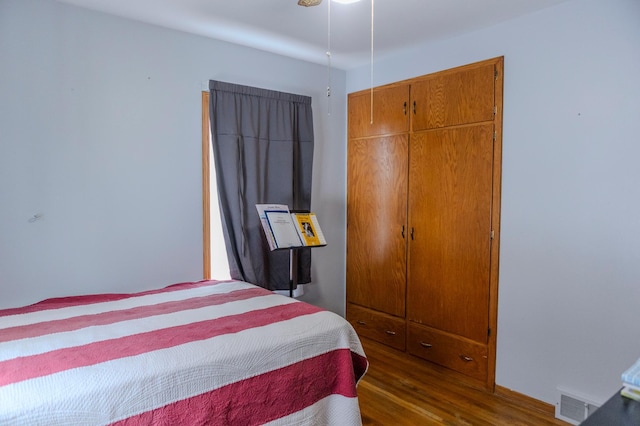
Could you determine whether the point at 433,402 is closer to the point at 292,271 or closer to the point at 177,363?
the point at 292,271

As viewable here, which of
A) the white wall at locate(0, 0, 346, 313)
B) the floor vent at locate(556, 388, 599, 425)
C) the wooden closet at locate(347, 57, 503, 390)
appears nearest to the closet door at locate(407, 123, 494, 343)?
the wooden closet at locate(347, 57, 503, 390)

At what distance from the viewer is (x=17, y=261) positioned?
229 centimetres

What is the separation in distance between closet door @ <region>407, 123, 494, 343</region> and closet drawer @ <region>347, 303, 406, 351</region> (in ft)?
0.58

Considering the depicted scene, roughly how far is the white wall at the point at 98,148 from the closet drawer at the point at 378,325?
1.55 meters

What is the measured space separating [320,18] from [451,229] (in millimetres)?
1725

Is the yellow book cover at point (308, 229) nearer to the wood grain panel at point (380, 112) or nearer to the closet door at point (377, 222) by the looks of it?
the closet door at point (377, 222)

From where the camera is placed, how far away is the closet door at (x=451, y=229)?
2.81 m

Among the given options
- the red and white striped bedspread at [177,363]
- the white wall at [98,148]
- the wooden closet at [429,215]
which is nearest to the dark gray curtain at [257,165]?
the white wall at [98,148]

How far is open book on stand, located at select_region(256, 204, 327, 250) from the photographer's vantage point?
2.86 meters

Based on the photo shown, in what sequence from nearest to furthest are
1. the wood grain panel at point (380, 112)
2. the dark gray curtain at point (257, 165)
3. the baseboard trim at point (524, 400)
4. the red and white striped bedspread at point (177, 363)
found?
1. the red and white striped bedspread at point (177, 363)
2. the baseboard trim at point (524, 400)
3. the dark gray curtain at point (257, 165)
4. the wood grain panel at point (380, 112)

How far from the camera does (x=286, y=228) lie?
116 inches

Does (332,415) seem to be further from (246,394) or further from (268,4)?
(268,4)

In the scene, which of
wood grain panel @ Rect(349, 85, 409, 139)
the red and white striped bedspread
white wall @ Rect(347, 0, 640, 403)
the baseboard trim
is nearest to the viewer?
the red and white striped bedspread

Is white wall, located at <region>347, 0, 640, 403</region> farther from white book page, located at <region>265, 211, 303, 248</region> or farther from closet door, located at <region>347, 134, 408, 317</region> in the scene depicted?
white book page, located at <region>265, 211, 303, 248</region>
